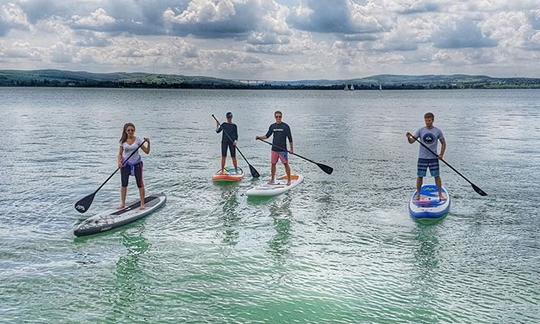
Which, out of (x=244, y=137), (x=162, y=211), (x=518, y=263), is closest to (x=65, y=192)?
(x=162, y=211)

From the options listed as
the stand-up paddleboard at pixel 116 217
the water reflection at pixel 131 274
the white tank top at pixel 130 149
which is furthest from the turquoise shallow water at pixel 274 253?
the white tank top at pixel 130 149

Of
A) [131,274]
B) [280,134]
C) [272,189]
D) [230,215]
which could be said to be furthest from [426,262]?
[280,134]

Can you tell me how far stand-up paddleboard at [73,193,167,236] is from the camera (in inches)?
475

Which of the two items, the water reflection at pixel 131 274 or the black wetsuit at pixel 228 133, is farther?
the black wetsuit at pixel 228 133

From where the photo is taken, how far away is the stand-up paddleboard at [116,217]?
12.1 m

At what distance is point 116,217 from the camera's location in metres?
12.8

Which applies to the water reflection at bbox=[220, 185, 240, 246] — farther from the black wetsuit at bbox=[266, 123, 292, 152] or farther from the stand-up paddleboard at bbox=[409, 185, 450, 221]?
the stand-up paddleboard at bbox=[409, 185, 450, 221]

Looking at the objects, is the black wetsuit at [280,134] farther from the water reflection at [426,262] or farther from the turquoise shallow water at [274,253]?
the water reflection at [426,262]

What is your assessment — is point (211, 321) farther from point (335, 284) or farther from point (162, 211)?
point (162, 211)

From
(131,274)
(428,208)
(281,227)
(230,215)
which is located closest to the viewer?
(131,274)

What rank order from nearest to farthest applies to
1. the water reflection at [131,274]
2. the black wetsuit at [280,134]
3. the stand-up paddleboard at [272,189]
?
the water reflection at [131,274], the stand-up paddleboard at [272,189], the black wetsuit at [280,134]

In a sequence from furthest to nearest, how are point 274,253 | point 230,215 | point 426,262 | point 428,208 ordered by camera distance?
1. point 230,215
2. point 428,208
3. point 274,253
4. point 426,262

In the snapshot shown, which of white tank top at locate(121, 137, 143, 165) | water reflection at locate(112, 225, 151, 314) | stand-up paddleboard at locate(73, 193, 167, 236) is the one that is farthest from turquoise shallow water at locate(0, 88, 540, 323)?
white tank top at locate(121, 137, 143, 165)

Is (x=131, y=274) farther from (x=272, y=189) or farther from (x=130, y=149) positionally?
(x=272, y=189)
